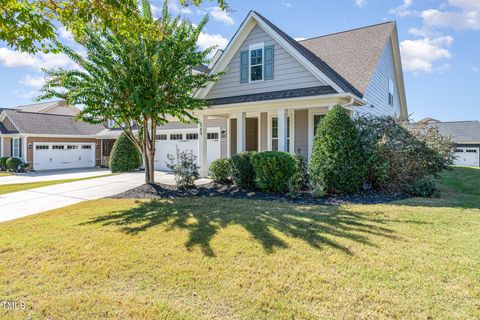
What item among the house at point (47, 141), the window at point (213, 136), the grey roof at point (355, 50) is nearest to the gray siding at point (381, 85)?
the grey roof at point (355, 50)

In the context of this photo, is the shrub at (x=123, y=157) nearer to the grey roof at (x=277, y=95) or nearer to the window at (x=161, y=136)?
the window at (x=161, y=136)

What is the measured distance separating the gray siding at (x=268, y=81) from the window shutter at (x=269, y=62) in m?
0.17

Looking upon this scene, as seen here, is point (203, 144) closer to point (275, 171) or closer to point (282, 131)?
point (282, 131)

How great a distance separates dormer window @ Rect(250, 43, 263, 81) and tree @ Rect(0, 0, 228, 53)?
19.3ft

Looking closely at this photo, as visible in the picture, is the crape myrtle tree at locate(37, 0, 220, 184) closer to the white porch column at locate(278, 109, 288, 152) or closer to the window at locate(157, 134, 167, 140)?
the white porch column at locate(278, 109, 288, 152)

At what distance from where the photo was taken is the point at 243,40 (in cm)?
1247

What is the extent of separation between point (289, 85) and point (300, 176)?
12.6ft

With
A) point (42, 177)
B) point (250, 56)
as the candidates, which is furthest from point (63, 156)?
point (250, 56)

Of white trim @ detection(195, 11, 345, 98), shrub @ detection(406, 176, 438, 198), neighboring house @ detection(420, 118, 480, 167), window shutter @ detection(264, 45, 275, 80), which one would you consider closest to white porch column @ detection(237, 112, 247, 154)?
window shutter @ detection(264, 45, 275, 80)

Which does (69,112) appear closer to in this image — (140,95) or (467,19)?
(140,95)

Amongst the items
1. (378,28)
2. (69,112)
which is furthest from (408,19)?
(69,112)

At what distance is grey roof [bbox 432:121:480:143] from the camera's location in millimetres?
32125

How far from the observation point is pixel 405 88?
1853cm

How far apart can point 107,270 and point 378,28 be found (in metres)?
16.3
